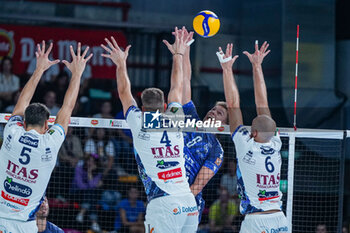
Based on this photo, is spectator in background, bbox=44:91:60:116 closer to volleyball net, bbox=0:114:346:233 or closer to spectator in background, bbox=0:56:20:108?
volleyball net, bbox=0:114:346:233

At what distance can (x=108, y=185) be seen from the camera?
15.0m

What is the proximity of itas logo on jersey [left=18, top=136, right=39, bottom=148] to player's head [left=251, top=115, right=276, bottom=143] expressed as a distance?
295 centimetres

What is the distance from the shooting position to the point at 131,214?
14.1 metres

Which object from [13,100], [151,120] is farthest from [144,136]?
[13,100]

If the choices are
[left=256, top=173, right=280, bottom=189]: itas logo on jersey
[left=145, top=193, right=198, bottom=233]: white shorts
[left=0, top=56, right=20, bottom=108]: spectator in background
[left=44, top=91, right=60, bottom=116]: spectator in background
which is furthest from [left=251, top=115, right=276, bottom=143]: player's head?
[left=0, top=56, right=20, bottom=108]: spectator in background

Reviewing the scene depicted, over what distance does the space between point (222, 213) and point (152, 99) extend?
5.73 m

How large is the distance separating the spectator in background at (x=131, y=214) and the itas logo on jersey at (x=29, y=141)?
585cm

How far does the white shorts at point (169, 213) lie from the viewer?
8891mm

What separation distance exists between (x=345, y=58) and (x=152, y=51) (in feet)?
17.2

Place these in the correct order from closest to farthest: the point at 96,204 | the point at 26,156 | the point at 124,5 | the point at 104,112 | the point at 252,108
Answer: the point at 26,156, the point at 96,204, the point at 104,112, the point at 252,108, the point at 124,5

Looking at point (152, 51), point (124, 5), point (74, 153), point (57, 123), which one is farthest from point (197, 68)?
point (57, 123)

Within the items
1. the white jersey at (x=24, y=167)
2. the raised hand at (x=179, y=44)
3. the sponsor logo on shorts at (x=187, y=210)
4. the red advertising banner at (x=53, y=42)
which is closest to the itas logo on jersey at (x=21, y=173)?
the white jersey at (x=24, y=167)

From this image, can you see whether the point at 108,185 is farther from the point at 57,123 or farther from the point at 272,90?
the point at 57,123

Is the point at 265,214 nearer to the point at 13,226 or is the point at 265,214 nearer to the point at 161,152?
the point at 161,152
